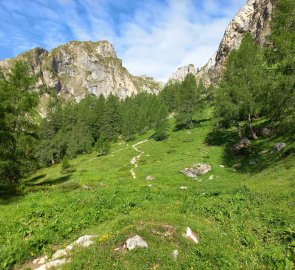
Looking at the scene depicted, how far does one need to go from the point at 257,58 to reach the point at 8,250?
5879cm

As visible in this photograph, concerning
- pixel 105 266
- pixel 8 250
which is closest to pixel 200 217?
pixel 105 266

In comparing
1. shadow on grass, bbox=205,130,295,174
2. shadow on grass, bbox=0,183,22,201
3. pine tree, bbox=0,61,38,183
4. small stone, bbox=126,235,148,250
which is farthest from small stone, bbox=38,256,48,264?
shadow on grass, bbox=205,130,295,174

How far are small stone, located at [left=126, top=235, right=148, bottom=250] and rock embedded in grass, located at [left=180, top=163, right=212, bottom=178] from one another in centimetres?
2913

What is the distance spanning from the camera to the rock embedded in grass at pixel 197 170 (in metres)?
39.4

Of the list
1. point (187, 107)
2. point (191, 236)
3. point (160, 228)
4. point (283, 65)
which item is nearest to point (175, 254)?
point (191, 236)

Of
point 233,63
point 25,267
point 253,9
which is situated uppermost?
point 253,9

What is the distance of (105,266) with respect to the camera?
29.6ft

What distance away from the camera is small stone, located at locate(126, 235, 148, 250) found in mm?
9812

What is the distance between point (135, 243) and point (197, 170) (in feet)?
103

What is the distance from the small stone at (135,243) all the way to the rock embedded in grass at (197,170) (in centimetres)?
2913

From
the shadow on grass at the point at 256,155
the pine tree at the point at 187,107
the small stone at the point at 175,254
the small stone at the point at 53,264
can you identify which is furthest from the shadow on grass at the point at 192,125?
the small stone at the point at 53,264

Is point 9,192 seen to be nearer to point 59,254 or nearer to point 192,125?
point 59,254

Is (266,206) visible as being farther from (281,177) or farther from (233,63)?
(233,63)

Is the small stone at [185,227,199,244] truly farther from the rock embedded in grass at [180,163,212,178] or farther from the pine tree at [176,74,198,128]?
the pine tree at [176,74,198,128]
